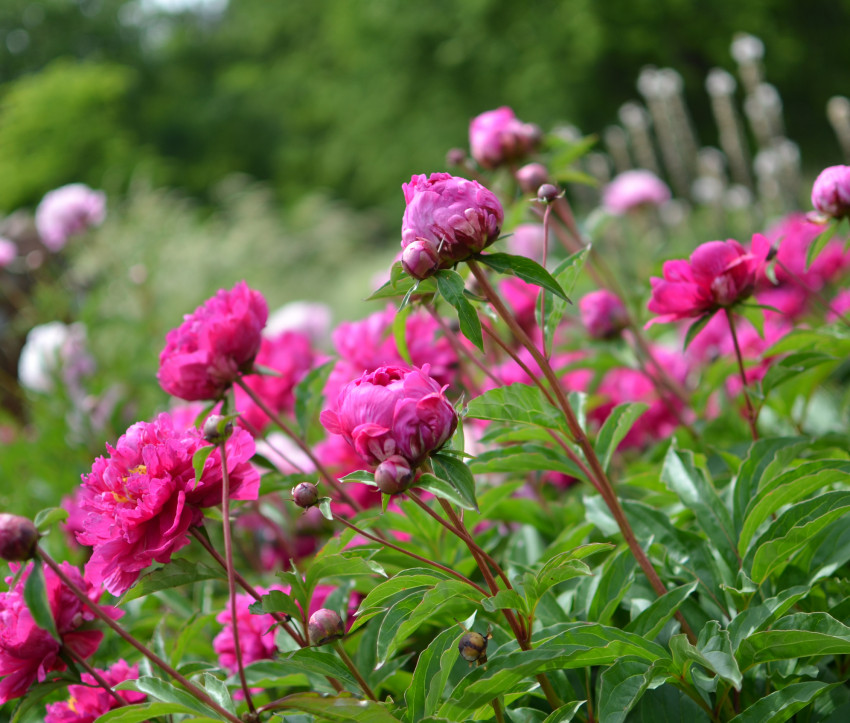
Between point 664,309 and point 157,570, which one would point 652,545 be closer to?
point 664,309

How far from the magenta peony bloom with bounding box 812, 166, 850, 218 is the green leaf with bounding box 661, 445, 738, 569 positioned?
0.35 m

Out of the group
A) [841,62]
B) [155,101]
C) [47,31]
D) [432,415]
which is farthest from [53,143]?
[432,415]

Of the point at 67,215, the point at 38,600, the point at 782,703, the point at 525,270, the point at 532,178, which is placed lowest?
the point at 782,703

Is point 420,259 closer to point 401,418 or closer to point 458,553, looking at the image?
point 401,418

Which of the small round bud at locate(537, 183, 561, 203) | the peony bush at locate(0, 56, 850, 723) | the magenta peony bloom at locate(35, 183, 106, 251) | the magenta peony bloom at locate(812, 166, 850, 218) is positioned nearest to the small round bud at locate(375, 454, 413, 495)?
the peony bush at locate(0, 56, 850, 723)

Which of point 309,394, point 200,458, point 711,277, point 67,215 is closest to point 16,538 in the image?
point 200,458

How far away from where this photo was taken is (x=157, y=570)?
0.75m

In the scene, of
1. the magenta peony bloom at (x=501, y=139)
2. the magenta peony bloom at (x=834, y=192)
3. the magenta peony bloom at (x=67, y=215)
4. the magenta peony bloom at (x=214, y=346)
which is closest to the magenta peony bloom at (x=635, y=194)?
the magenta peony bloom at (x=67, y=215)

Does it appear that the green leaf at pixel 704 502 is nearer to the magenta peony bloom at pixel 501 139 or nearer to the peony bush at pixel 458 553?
the peony bush at pixel 458 553

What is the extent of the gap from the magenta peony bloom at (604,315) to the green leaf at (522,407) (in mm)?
582

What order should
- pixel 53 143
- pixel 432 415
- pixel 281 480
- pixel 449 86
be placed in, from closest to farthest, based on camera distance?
pixel 432 415 < pixel 281 480 < pixel 449 86 < pixel 53 143

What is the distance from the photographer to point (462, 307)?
70 centimetres

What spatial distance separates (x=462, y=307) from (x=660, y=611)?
0.36 meters

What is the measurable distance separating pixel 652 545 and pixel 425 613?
1.17 ft
